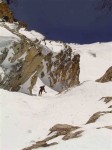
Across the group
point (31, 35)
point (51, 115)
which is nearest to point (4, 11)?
point (31, 35)

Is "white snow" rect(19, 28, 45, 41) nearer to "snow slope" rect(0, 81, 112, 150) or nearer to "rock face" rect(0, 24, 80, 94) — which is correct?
"rock face" rect(0, 24, 80, 94)

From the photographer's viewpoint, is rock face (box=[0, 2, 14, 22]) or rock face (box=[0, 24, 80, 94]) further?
rock face (box=[0, 2, 14, 22])

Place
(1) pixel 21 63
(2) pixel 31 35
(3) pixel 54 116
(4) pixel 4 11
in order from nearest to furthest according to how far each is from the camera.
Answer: (3) pixel 54 116, (1) pixel 21 63, (2) pixel 31 35, (4) pixel 4 11

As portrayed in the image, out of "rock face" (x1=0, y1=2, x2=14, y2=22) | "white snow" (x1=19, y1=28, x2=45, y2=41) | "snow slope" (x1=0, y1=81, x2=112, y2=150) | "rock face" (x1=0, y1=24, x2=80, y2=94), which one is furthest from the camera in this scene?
"rock face" (x1=0, y1=2, x2=14, y2=22)

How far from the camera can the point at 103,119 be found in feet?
63.6

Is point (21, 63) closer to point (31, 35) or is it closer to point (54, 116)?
point (31, 35)

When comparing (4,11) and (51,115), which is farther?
(4,11)

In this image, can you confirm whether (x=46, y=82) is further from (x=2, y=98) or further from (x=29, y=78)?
(x=2, y=98)

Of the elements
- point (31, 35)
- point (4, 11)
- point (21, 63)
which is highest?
point (4, 11)

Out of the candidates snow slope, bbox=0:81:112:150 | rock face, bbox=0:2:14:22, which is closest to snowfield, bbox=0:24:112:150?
snow slope, bbox=0:81:112:150

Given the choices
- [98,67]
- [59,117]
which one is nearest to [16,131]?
[59,117]

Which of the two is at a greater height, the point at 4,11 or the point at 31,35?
the point at 4,11

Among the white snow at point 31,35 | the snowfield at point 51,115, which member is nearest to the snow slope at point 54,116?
the snowfield at point 51,115

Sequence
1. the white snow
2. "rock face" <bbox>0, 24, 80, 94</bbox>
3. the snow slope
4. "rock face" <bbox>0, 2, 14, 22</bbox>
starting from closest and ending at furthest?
the snow slope < "rock face" <bbox>0, 24, 80, 94</bbox> < the white snow < "rock face" <bbox>0, 2, 14, 22</bbox>
